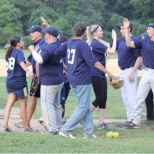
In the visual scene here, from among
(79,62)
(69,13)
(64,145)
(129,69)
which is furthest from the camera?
(69,13)

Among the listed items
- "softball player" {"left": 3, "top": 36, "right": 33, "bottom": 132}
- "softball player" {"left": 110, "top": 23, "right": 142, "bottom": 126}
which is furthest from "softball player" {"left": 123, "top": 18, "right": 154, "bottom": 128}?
"softball player" {"left": 3, "top": 36, "right": 33, "bottom": 132}

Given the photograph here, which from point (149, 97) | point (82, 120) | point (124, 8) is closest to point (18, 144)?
point (82, 120)

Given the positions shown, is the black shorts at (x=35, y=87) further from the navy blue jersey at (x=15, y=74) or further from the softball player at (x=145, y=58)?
the softball player at (x=145, y=58)

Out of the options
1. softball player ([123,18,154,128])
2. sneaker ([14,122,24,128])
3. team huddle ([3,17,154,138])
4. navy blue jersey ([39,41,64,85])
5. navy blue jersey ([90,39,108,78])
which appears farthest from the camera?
sneaker ([14,122,24,128])

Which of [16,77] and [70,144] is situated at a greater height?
[16,77]

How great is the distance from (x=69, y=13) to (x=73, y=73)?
2334 inches

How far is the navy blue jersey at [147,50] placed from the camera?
10633 mm

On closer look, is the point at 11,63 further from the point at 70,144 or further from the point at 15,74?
the point at 70,144

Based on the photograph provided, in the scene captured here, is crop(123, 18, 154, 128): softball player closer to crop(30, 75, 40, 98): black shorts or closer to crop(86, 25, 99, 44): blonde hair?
crop(86, 25, 99, 44): blonde hair

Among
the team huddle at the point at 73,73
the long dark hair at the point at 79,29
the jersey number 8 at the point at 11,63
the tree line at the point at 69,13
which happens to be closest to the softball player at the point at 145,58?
the team huddle at the point at 73,73

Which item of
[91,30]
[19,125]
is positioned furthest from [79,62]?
[19,125]

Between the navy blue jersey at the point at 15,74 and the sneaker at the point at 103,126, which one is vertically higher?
the navy blue jersey at the point at 15,74

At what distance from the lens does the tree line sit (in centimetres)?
6519

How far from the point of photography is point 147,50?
10648mm
